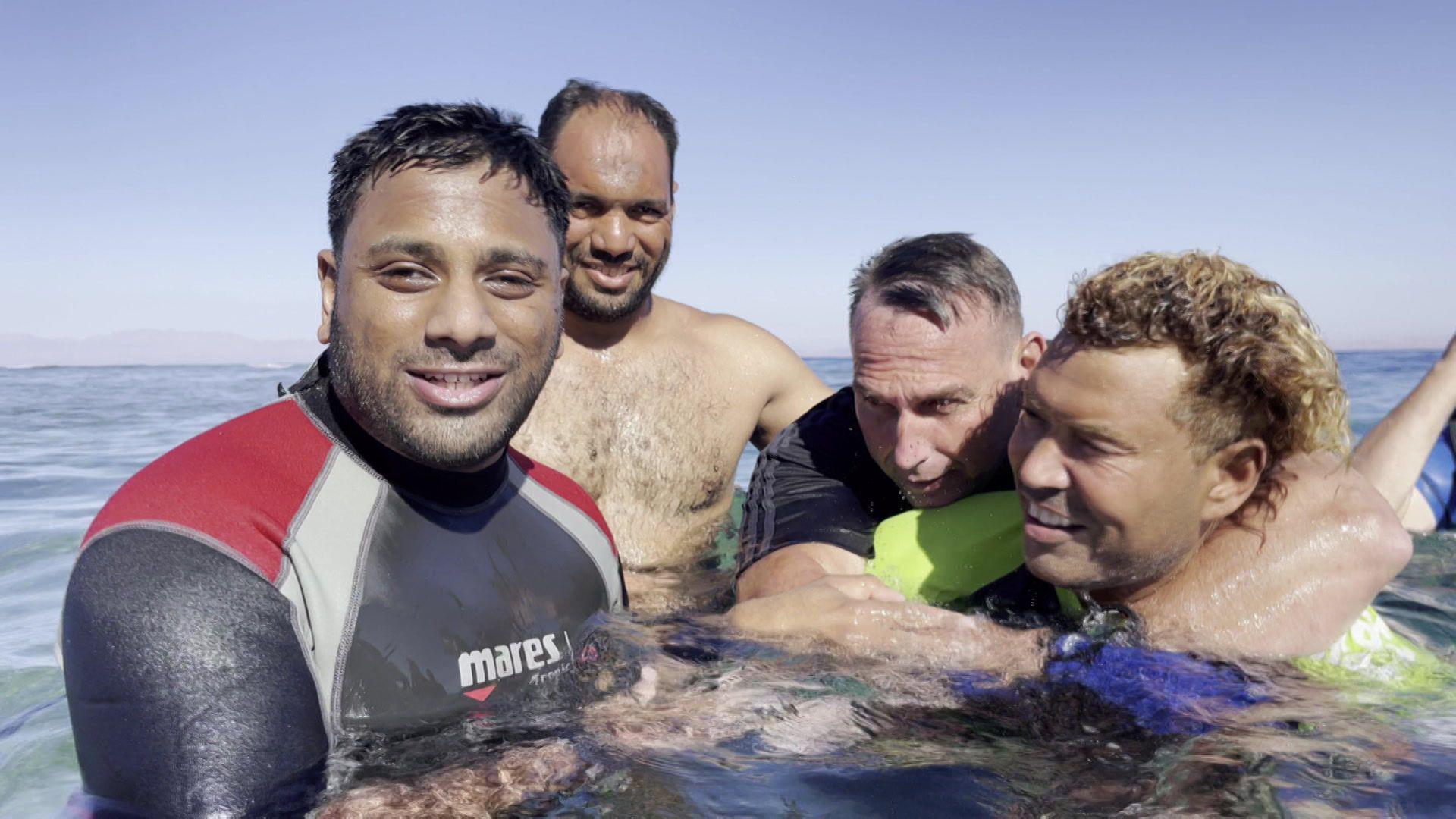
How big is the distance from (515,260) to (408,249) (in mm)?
266

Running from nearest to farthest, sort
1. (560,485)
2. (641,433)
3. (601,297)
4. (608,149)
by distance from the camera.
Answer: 1. (560,485)
2. (608,149)
3. (601,297)
4. (641,433)

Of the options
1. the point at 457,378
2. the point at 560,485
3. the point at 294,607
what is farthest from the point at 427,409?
the point at 560,485

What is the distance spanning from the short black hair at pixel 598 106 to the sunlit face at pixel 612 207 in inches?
2.0

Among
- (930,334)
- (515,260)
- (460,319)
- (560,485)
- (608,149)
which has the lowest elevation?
(560,485)

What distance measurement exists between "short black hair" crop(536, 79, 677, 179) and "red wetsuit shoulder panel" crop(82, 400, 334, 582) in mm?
2740

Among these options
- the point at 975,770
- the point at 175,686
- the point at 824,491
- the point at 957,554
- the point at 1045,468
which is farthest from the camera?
the point at 824,491

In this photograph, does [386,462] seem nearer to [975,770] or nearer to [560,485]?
[560,485]

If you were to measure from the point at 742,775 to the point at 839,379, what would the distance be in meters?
23.0

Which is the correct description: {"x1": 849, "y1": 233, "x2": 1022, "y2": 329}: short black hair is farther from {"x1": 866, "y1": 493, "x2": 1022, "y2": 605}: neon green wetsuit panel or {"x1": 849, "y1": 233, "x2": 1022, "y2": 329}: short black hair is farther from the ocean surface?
the ocean surface

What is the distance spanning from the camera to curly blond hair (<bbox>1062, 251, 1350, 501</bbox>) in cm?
293

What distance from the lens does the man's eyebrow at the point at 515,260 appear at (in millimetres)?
2611

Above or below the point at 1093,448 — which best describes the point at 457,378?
above

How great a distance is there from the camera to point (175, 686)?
6.72ft

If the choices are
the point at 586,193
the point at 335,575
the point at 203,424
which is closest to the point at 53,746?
the point at 335,575
